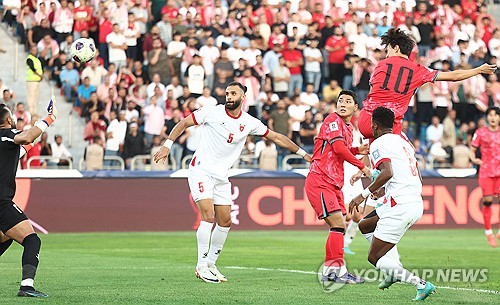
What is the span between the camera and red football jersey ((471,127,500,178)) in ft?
69.7

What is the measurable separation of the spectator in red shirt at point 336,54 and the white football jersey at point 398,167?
19304 mm

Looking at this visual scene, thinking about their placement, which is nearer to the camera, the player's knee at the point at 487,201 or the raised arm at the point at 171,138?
the raised arm at the point at 171,138

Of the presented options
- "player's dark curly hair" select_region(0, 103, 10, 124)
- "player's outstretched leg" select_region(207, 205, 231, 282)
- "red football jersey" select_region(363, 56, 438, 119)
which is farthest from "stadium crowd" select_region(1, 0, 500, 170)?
"player's dark curly hair" select_region(0, 103, 10, 124)

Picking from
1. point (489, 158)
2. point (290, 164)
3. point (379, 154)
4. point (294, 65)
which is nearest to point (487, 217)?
point (489, 158)

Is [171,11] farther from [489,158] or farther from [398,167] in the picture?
[398,167]

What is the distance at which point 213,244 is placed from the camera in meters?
14.1

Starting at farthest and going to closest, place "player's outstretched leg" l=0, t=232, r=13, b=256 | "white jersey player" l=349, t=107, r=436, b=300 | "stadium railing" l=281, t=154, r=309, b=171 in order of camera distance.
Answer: "stadium railing" l=281, t=154, r=309, b=171 → "player's outstretched leg" l=0, t=232, r=13, b=256 → "white jersey player" l=349, t=107, r=436, b=300

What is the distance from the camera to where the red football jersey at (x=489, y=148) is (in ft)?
69.7

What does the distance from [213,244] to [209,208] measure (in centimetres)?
54

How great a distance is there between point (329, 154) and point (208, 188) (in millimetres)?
1643

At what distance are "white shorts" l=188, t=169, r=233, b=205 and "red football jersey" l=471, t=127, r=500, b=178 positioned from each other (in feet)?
28.2

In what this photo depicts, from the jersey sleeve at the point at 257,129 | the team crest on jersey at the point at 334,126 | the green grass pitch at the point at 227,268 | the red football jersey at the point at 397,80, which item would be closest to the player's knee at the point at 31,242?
the green grass pitch at the point at 227,268

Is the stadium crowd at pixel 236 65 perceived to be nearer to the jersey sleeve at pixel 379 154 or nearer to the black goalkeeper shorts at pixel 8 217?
the black goalkeeper shorts at pixel 8 217

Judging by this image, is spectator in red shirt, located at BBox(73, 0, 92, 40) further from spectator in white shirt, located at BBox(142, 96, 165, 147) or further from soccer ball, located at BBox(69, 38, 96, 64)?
soccer ball, located at BBox(69, 38, 96, 64)
